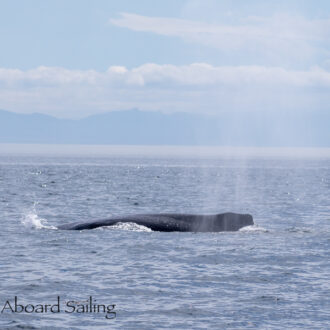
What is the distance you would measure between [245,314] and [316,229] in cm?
1454

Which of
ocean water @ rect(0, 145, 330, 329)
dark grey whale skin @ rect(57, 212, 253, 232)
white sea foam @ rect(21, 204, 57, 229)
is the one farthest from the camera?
white sea foam @ rect(21, 204, 57, 229)

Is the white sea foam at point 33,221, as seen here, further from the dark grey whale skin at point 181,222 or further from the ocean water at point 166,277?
the dark grey whale skin at point 181,222

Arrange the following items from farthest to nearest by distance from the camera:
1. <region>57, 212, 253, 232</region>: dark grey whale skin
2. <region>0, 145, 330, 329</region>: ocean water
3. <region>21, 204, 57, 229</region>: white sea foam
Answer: <region>21, 204, 57, 229</region>: white sea foam → <region>57, 212, 253, 232</region>: dark grey whale skin → <region>0, 145, 330, 329</region>: ocean water

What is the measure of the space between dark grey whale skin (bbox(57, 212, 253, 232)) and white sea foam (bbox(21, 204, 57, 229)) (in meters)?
1.24

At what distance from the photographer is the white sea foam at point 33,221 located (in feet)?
91.8

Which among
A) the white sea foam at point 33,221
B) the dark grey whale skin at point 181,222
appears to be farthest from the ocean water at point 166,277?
the dark grey whale skin at point 181,222

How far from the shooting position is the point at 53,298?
50.4 feet

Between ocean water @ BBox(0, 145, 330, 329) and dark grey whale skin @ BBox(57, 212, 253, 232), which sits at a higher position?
dark grey whale skin @ BBox(57, 212, 253, 232)

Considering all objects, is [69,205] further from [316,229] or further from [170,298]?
[170,298]

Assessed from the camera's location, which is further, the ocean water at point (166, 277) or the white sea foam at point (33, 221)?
the white sea foam at point (33, 221)

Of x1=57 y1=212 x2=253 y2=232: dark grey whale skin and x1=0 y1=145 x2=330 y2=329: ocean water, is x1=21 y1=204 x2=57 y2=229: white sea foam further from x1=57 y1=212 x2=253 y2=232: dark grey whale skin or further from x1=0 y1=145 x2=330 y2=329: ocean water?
x1=57 y1=212 x2=253 y2=232: dark grey whale skin

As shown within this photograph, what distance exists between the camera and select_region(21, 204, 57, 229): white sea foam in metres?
28.0

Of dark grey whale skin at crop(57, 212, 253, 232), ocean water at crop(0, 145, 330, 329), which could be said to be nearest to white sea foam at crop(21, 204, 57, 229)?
ocean water at crop(0, 145, 330, 329)

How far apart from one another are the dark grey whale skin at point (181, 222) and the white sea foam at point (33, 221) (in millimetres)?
1237
